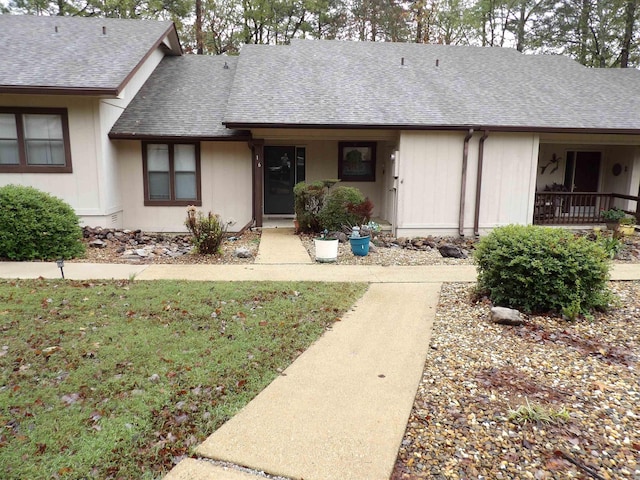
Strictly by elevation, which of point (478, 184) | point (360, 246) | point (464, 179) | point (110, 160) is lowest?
point (360, 246)

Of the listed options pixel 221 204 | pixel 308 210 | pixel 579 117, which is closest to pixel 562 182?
pixel 579 117

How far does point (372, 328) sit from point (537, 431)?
6.94 feet

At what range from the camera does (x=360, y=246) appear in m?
8.59

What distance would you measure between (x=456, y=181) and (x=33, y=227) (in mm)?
8438

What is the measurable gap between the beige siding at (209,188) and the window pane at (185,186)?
25cm

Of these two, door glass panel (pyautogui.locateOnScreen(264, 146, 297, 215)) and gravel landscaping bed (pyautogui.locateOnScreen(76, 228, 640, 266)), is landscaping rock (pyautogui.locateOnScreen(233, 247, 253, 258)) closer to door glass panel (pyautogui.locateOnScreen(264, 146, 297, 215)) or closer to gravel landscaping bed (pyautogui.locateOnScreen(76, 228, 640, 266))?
gravel landscaping bed (pyautogui.locateOnScreen(76, 228, 640, 266))

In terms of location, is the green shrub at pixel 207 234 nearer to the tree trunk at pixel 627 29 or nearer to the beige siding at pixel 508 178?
the beige siding at pixel 508 178

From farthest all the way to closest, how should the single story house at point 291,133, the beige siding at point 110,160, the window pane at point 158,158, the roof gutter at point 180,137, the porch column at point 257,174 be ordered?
the window pane at point 158,158
the porch column at point 257,174
the roof gutter at point 180,137
the beige siding at point 110,160
the single story house at point 291,133

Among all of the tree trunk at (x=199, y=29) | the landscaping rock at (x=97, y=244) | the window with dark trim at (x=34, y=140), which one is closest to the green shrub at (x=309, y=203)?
the landscaping rock at (x=97, y=244)

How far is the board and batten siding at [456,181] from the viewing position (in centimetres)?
1061

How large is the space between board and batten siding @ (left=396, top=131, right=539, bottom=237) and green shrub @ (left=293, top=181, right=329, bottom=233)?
180cm

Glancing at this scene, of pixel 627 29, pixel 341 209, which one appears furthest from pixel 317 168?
pixel 627 29

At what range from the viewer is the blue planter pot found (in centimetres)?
855

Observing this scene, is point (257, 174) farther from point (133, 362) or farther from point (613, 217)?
point (613, 217)
